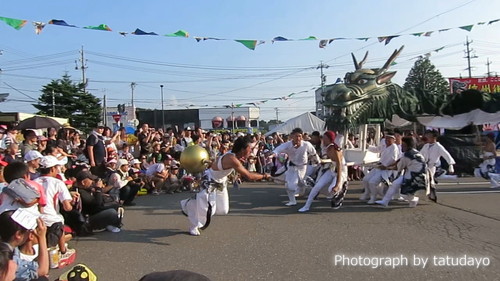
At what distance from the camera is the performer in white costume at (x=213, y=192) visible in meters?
6.04

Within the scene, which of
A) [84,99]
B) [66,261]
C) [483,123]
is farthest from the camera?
[84,99]

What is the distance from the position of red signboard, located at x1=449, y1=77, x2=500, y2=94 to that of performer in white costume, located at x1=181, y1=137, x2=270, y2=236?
26.3m

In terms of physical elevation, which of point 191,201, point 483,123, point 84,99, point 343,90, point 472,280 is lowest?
point 472,280

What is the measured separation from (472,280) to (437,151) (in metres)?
5.44

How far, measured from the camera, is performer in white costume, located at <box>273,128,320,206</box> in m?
8.66

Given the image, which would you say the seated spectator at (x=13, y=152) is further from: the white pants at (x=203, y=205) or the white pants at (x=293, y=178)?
the white pants at (x=293, y=178)

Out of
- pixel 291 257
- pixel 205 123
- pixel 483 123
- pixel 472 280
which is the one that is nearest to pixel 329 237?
pixel 291 257

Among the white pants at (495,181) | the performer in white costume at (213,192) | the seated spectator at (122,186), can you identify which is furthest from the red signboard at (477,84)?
the performer in white costume at (213,192)

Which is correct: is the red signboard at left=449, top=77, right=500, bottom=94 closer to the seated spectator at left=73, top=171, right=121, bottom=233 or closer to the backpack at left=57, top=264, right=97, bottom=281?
the seated spectator at left=73, top=171, right=121, bottom=233

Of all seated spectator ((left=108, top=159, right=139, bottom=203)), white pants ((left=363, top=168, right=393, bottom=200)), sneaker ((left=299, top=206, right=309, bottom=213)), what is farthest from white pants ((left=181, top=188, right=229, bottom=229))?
white pants ((left=363, top=168, right=393, bottom=200))

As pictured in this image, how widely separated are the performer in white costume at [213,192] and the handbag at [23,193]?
240cm

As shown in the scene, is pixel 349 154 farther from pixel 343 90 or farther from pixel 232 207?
pixel 232 207

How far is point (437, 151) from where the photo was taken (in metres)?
9.14

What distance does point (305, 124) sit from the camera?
20.8 metres
